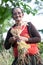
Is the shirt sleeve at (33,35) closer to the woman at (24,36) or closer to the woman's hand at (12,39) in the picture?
the woman at (24,36)

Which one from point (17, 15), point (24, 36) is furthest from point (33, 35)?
point (17, 15)

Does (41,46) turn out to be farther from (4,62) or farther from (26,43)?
(4,62)

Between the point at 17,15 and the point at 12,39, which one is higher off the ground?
the point at 17,15

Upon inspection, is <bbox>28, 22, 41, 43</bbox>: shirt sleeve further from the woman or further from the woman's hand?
the woman's hand

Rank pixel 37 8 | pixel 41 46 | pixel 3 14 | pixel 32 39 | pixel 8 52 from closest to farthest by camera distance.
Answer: pixel 3 14
pixel 32 39
pixel 41 46
pixel 37 8
pixel 8 52

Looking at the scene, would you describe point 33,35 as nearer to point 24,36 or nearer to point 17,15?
point 24,36

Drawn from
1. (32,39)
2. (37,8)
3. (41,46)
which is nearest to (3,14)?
(32,39)

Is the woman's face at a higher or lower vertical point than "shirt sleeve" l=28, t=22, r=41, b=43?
higher

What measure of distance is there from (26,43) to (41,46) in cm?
25

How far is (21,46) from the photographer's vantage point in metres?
1.78

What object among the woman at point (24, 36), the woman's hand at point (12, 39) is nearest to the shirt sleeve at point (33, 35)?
the woman at point (24, 36)

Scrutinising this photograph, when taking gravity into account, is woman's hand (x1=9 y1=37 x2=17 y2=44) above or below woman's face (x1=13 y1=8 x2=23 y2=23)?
below

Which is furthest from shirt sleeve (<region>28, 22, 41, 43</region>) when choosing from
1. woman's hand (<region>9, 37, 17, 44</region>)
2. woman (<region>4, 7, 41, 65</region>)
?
woman's hand (<region>9, 37, 17, 44</region>)

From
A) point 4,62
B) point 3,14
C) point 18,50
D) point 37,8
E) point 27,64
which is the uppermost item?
point 3,14
